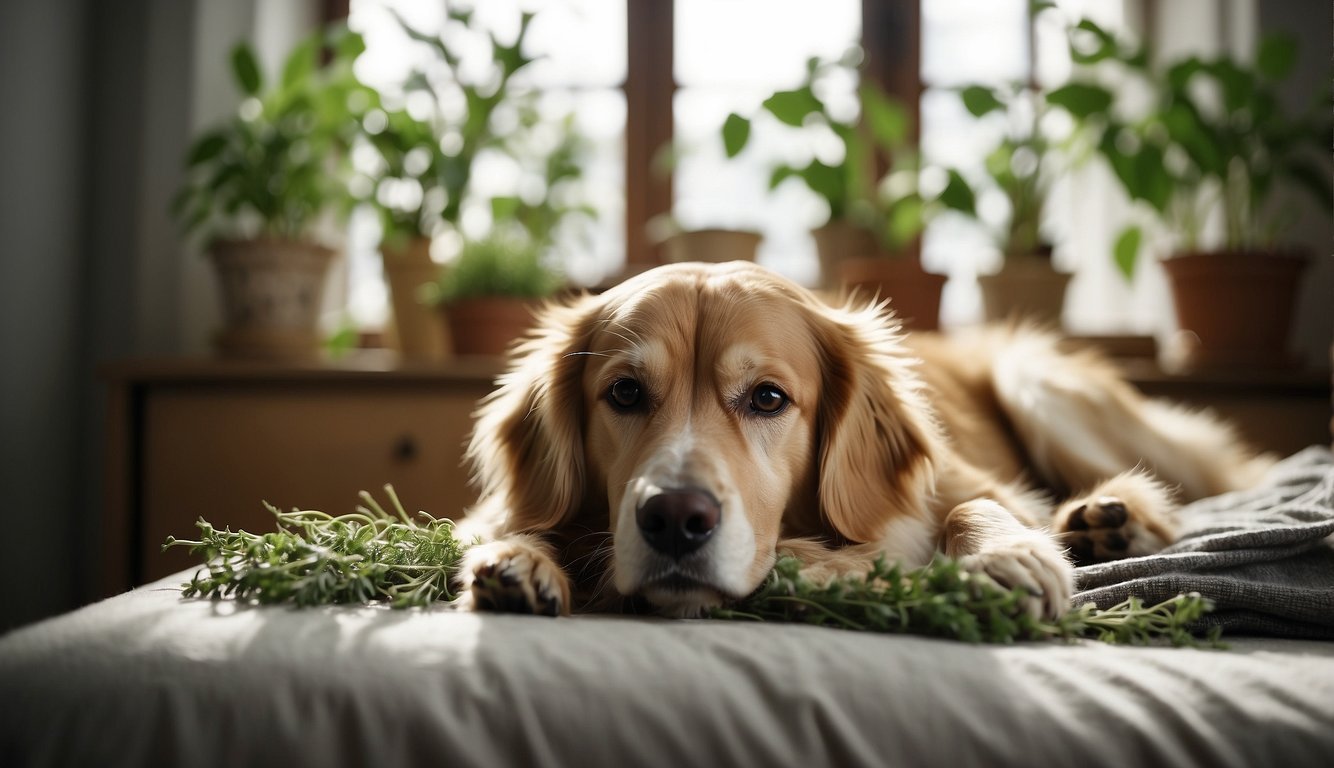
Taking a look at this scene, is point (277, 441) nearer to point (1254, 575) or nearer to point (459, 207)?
point (459, 207)

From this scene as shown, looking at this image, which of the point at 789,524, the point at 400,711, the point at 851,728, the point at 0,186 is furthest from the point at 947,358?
the point at 0,186

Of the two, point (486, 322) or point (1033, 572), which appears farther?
point (486, 322)

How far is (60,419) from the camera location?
296 centimetres

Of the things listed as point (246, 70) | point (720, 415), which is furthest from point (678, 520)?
point (246, 70)

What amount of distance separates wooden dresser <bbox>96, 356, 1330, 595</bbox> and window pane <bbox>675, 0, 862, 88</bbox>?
6.09 feet

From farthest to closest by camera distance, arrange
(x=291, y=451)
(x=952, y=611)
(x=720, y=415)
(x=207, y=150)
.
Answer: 1. (x=207, y=150)
2. (x=291, y=451)
3. (x=720, y=415)
4. (x=952, y=611)

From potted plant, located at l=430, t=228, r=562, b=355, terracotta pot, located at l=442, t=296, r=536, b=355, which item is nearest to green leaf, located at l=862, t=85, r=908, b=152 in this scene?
potted plant, located at l=430, t=228, r=562, b=355

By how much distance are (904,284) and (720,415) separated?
5.29 ft

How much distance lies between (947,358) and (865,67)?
6.14ft

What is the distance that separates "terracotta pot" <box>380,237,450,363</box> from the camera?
299 centimetres

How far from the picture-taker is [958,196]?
2857 millimetres

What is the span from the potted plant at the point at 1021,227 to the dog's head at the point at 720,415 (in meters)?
1.50

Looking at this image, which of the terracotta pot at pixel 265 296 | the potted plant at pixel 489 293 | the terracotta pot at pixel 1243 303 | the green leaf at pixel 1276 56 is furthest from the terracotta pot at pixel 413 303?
the green leaf at pixel 1276 56

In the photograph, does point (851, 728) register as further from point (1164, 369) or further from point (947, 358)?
point (1164, 369)
